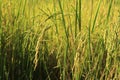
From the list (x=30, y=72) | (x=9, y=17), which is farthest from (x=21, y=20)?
(x=30, y=72)

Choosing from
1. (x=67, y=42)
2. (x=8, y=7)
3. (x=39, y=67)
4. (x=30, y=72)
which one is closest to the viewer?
(x=67, y=42)

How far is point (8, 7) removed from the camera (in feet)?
4.90

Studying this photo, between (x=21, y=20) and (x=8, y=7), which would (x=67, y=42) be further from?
(x=8, y=7)

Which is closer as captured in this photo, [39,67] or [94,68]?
[94,68]

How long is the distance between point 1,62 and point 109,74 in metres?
0.44

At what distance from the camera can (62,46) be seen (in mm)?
1288

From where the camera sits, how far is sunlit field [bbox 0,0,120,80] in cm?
112

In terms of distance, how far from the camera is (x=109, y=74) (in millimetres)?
1138

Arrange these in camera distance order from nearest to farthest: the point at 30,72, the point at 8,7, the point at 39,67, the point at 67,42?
the point at 67,42 → the point at 30,72 → the point at 39,67 → the point at 8,7

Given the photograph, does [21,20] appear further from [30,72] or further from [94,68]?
[94,68]

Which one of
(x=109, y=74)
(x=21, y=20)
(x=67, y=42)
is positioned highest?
(x=21, y=20)

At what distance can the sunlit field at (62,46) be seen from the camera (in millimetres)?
1117

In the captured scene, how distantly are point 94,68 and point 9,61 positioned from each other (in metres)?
0.40

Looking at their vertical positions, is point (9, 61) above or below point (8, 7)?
below
